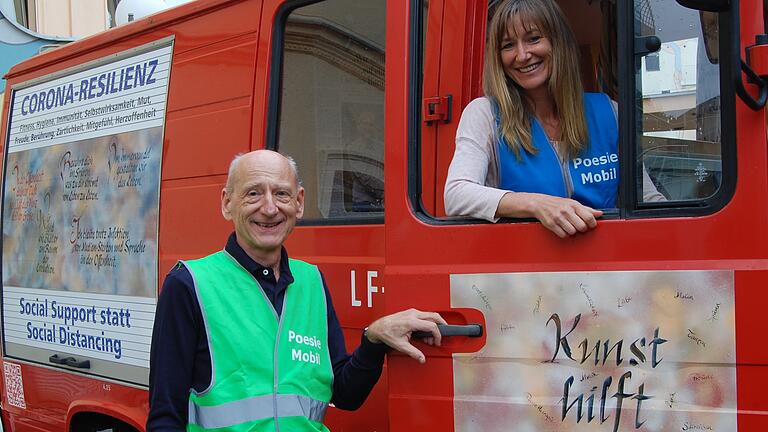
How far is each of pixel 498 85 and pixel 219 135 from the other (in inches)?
55.7

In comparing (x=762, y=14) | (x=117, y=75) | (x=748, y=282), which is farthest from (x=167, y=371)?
(x=117, y=75)

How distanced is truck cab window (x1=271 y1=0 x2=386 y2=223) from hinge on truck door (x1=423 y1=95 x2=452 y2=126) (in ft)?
1.35

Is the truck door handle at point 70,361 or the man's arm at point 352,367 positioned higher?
the man's arm at point 352,367

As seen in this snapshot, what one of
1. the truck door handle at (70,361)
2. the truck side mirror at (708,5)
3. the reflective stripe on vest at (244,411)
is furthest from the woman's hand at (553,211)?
the truck door handle at (70,361)

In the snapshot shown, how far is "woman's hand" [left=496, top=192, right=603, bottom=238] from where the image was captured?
7.04 feet

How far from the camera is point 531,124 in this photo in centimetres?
248

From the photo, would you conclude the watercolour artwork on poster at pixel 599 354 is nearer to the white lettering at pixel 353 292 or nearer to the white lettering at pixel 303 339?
the white lettering at pixel 303 339

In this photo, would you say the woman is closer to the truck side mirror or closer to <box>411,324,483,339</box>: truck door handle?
<box>411,324,483,339</box>: truck door handle

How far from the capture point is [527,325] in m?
2.24

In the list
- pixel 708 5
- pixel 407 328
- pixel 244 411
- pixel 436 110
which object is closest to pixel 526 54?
pixel 436 110

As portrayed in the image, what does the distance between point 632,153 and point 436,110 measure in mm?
635

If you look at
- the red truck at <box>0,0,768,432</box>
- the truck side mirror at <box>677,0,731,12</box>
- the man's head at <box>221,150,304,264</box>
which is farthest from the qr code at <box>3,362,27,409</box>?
the truck side mirror at <box>677,0,731,12</box>

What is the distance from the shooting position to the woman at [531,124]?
2.36 m

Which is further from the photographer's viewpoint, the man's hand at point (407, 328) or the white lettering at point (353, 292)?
the white lettering at point (353, 292)
